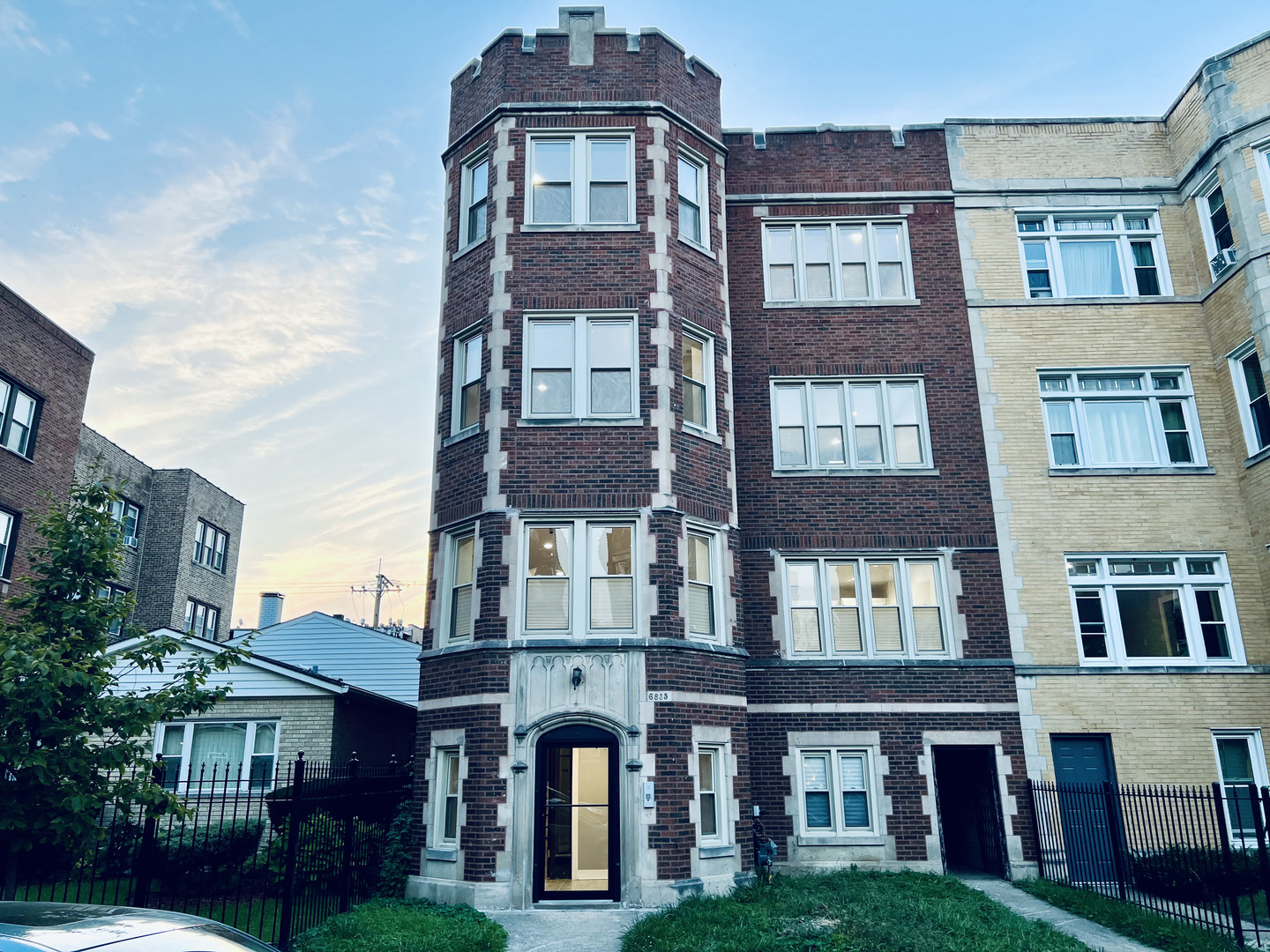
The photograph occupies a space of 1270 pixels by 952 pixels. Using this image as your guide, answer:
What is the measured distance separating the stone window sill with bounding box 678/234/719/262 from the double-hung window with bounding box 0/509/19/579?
1615 cm

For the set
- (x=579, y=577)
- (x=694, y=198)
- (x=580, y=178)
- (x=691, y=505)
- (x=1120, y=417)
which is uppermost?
(x=694, y=198)

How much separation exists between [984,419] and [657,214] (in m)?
7.28

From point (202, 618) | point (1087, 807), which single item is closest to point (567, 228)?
point (1087, 807)

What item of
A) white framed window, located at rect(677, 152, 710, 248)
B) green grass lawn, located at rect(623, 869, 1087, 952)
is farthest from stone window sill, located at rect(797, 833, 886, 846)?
white framed window, located at rect(677, 152, 710, 248)

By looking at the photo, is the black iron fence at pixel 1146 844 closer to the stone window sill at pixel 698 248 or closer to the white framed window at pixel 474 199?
the stone window sill at pixel 698 248

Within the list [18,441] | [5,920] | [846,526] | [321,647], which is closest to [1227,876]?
[846,526]

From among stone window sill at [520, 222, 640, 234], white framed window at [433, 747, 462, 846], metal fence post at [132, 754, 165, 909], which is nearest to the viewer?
metal fence post at [132, 754, 165, 909]

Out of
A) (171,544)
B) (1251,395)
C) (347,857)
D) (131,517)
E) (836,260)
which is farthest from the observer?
(171,544)

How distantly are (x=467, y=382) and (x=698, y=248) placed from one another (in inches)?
193

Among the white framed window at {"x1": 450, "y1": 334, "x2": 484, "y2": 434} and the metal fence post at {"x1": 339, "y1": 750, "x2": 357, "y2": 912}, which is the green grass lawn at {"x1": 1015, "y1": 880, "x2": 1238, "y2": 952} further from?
the white framed window at {"x1": 450, "y1": 334, "x2": 484, "y2": 434}

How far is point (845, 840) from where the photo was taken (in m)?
15.6

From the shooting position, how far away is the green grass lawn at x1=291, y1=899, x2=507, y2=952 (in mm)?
10375

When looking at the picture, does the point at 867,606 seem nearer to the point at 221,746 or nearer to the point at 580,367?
the point at 580,367

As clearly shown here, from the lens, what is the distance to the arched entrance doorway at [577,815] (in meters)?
13.5
